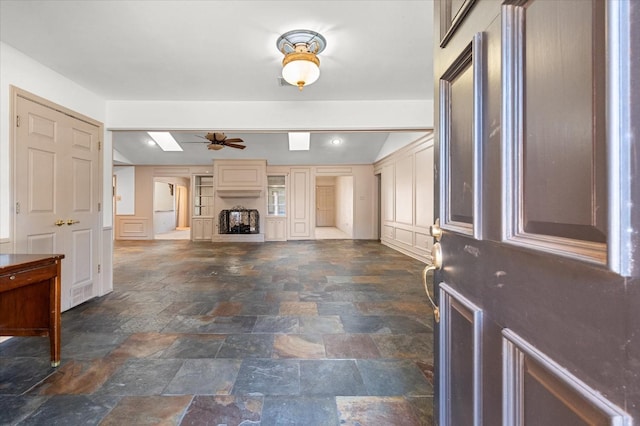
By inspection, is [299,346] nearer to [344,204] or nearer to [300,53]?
[300,53]

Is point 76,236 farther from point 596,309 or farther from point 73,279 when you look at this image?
point 596,309

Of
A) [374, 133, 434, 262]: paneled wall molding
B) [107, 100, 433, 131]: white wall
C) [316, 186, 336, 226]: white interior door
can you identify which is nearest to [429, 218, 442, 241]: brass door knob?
[107, 100, 433, 131]: white wall

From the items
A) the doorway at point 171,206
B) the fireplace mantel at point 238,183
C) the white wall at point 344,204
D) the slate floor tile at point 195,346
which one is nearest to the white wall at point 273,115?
the slate floor tile at point 195,346

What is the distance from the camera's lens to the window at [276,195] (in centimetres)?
934

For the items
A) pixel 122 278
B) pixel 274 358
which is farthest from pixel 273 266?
pixel 274 358

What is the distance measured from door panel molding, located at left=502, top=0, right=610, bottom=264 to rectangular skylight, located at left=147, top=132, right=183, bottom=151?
28.4 feet

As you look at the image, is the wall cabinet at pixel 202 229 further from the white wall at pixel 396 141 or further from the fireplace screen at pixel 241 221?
the white wall at pixel 396 141

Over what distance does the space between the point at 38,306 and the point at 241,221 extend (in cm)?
709

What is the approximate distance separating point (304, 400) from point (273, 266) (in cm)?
377

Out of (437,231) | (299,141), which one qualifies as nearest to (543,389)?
(437,231)

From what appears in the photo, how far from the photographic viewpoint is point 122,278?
443cm

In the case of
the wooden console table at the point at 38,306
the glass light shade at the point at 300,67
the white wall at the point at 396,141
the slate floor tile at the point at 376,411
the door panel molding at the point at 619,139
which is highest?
the white wall at the point at 396,141

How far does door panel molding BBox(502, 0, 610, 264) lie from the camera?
1.36 ft

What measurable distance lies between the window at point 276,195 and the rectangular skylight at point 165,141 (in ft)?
9.26
